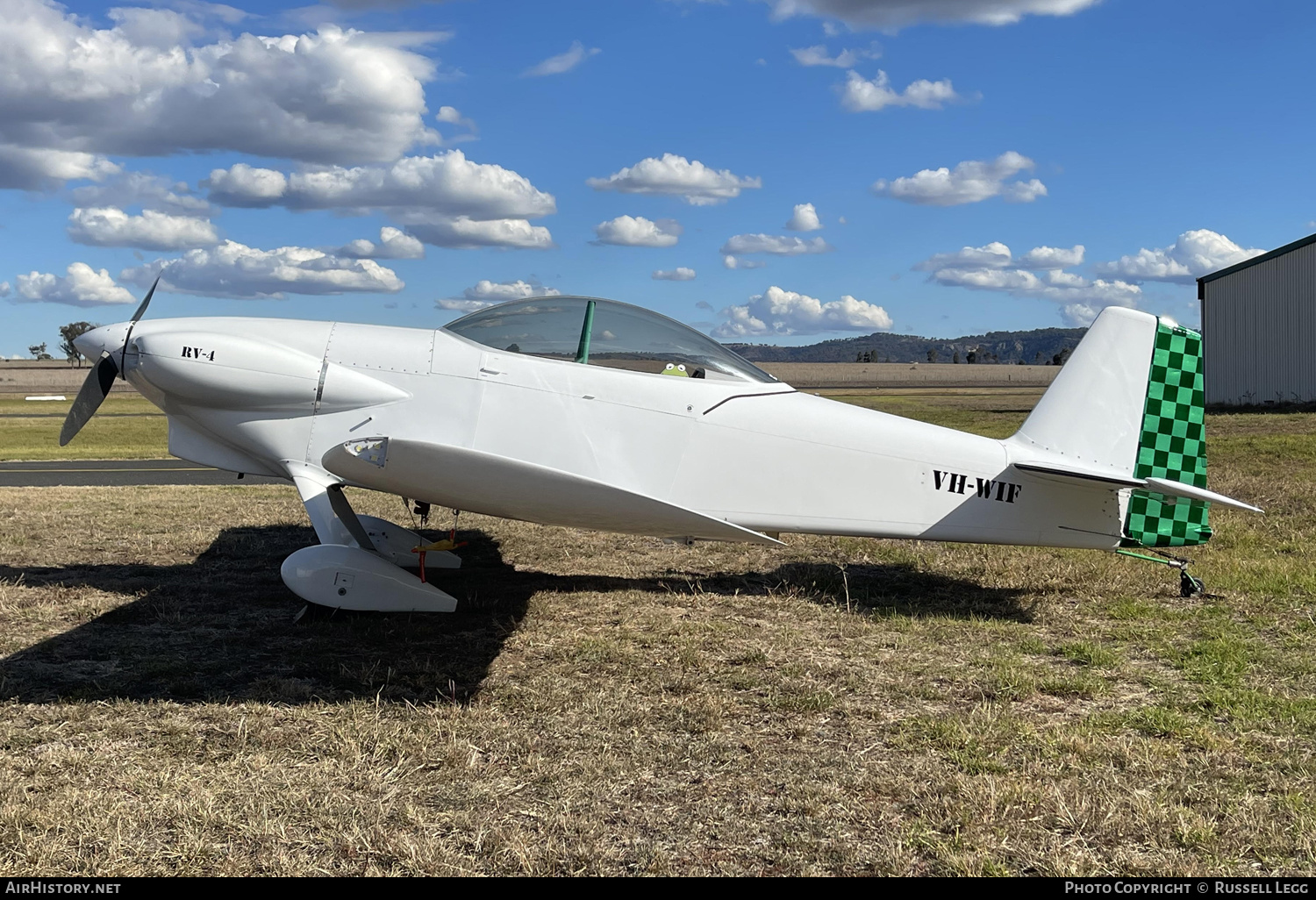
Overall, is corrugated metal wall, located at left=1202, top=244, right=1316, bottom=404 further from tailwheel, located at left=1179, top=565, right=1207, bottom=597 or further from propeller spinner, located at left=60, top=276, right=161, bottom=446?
propeller spinner, located at left=60, top=276, right=161, bottom=446

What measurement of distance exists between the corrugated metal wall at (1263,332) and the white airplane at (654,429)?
23.1m

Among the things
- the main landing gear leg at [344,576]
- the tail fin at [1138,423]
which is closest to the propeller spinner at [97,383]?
the main landing gear leg at [344,576]

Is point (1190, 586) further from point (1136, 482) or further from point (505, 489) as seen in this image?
point (505, 489)

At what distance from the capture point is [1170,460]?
6449mm

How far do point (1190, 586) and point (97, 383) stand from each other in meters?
8.32

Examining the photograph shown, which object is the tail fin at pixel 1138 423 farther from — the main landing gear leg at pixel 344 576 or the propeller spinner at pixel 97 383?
the propeller spinner at pixel 97 383

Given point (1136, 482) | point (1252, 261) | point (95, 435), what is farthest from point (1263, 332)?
point (95, 435)

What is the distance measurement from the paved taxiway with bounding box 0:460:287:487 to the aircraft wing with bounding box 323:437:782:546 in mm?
8863

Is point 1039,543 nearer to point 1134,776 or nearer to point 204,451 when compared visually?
point 1134,776

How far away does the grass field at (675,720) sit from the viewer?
318 centimetres

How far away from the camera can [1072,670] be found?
514cm

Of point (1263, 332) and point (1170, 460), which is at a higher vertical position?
point (1263, 332)

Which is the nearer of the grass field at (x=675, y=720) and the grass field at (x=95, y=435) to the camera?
the grass field at (x=675, y=720)
